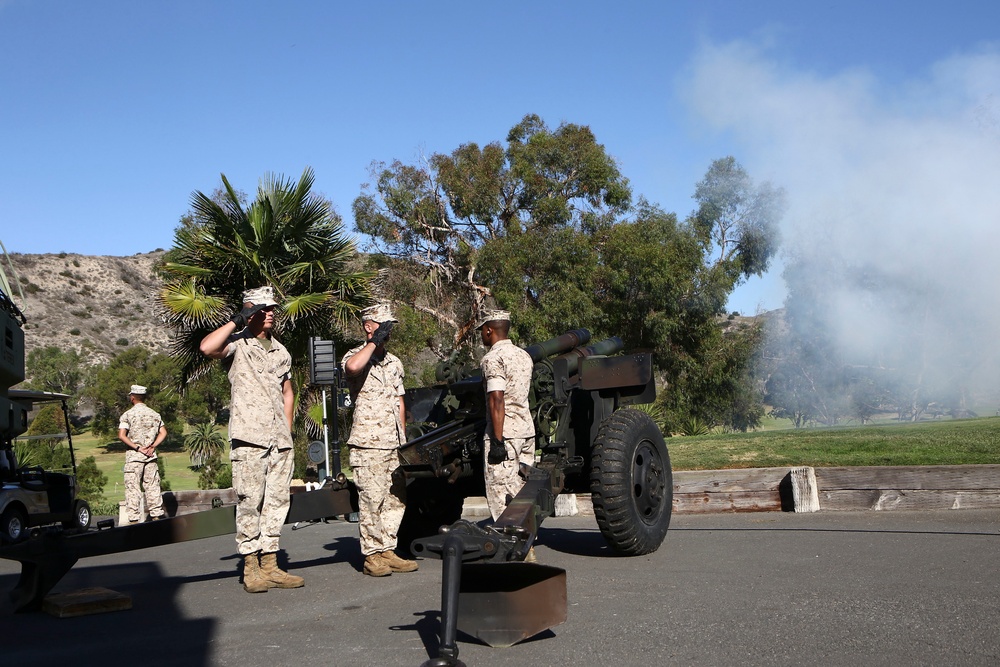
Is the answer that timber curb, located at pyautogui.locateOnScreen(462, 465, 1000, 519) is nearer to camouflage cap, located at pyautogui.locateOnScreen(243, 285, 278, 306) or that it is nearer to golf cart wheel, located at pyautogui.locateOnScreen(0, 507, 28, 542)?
camouflage cap, located at pyautogui.locateOnScreen(243, 285, 278, 306)

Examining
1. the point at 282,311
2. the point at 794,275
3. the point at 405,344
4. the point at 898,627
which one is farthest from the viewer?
the point at 794,275

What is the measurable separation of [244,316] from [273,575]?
168cm

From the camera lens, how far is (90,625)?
17.3 ft

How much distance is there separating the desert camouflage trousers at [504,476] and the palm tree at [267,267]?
10382 millimetres

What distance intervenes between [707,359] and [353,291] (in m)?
16.0

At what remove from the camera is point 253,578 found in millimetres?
5980

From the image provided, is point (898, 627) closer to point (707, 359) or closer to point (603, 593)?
point (603, 593)

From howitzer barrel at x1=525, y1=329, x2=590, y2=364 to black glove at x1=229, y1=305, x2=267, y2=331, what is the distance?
209 cm

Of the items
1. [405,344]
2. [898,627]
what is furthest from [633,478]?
Result: [405,344]

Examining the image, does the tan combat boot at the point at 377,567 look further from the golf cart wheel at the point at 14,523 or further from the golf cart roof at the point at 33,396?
A: the golf cart roof at the point at 33,396

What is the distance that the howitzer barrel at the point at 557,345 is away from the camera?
7254 mm

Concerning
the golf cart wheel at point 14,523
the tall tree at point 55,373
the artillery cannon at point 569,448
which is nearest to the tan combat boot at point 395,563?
the artillery cannon at point 569,448

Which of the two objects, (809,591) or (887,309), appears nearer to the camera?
(809,591)

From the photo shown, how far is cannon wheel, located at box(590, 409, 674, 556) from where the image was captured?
259 inches
